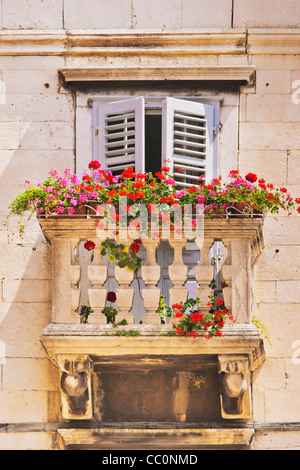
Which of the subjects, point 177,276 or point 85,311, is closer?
point 177,276

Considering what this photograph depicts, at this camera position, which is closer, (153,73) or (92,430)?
(92,430)

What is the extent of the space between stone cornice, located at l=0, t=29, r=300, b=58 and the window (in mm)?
575

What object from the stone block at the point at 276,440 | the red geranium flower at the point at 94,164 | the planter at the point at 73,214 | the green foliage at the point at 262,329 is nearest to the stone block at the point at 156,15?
the red geranium flower at the point at 94,164

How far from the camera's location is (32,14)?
10.2m

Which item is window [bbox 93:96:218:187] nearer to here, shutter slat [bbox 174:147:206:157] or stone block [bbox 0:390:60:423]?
shutter slat [bbox 174:147:206:157]

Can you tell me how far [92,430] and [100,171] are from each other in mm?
2578

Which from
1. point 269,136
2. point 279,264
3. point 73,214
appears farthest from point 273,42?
point 73,214

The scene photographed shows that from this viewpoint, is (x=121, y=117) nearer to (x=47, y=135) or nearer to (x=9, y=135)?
(x=47, y=135)

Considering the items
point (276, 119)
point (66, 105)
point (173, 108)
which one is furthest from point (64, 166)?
point (276, 119)

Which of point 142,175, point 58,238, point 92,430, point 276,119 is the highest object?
point 276,119

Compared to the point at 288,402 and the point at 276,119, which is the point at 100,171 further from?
the point at 288,402

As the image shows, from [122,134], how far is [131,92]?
1.66ft

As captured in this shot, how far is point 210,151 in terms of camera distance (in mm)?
9891

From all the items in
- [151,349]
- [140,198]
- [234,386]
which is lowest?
[234,386]
